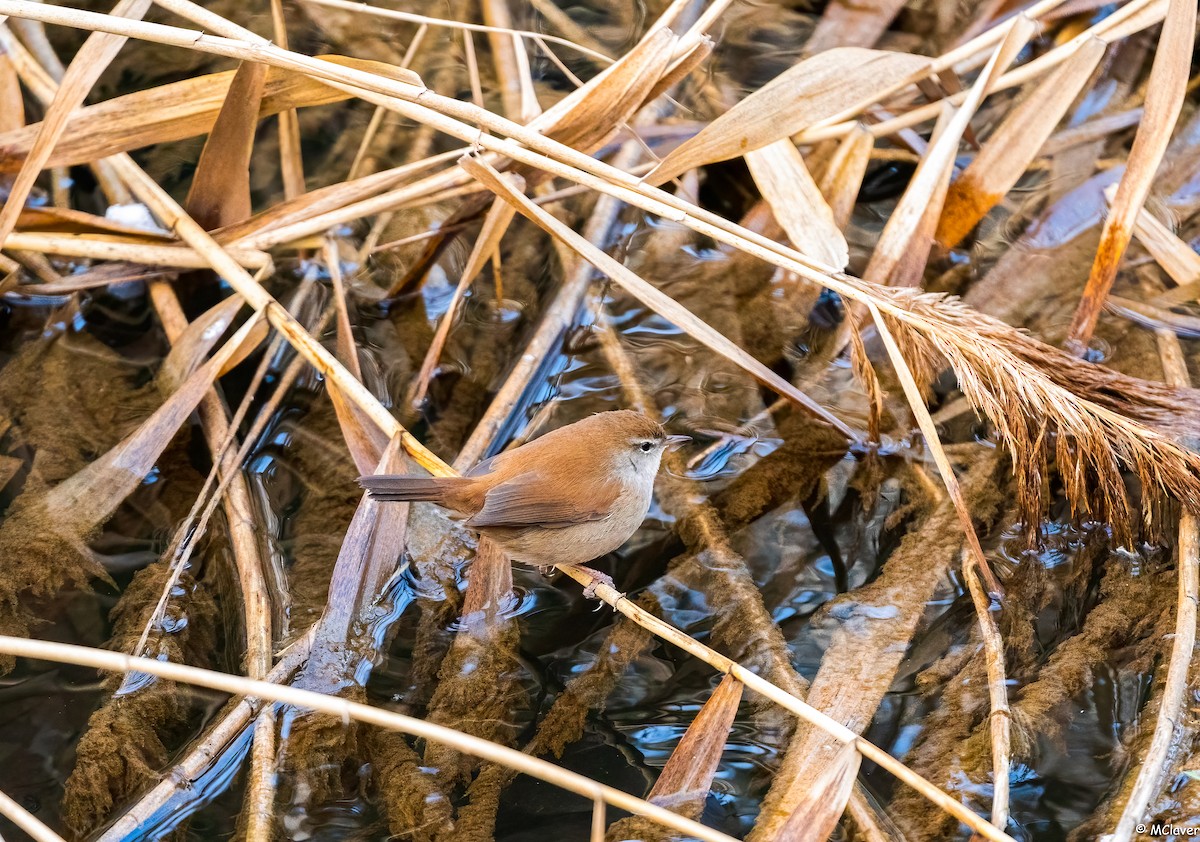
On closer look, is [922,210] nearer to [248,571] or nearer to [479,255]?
[479,255]

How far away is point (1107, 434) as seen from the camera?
256 centimetres

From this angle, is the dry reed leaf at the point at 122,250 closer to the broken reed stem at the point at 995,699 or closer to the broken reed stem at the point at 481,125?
the broken reed stem at the point at 481,125

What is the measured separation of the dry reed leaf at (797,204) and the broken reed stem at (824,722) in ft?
4.28

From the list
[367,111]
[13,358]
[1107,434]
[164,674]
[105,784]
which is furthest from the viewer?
[367,111]

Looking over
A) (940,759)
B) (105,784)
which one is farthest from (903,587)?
(105,784)

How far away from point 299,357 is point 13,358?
1074 millimetres

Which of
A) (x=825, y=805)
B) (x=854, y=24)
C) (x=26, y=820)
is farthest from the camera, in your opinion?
(x=854, y=24)

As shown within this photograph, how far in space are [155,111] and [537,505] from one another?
1.95m

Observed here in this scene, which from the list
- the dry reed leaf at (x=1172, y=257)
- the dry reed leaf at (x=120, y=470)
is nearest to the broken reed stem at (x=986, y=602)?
the dry reed leaf at (x=1172, y=257)

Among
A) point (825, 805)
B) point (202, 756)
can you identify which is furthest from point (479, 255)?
point (825, 805)

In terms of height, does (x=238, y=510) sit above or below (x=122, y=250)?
below

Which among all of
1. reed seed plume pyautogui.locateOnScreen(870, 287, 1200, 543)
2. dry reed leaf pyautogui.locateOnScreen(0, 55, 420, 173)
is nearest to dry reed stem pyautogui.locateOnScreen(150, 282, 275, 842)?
dry reed leaf pyautogui.locateOnScreen(0, 55, 420, 173)

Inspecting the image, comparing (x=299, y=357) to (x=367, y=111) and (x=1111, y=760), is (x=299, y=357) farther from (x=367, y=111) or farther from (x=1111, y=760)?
(x=1111, y=760)

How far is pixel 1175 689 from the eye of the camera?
237 cm
